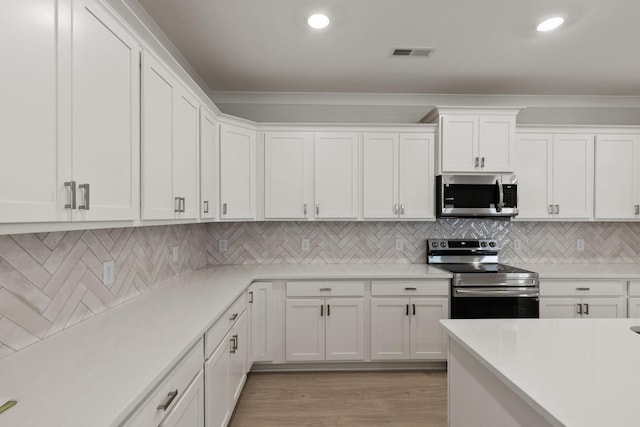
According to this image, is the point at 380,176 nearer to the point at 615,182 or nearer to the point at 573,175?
the point at 573,175

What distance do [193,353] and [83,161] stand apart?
0.91 meters

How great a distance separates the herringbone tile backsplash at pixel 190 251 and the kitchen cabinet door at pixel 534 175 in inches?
13.2

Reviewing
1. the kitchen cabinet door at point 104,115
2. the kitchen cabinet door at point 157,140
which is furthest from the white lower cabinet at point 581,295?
the kitchen cabinet door at point 104,115

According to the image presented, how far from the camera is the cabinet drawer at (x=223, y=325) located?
1.74m

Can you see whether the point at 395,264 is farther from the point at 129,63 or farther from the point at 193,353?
the point at 129,63

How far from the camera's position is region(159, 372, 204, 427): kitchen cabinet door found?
4.26 ft

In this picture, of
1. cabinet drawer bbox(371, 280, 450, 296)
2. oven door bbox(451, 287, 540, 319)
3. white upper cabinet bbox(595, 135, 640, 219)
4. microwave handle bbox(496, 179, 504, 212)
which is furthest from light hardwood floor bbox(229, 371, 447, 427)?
white upper cabinet bbox(595, 135, 640, 219)

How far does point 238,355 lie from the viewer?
243cm

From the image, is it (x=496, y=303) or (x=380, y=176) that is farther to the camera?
(x=380, y=176)

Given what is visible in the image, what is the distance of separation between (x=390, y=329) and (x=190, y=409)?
6.55ft

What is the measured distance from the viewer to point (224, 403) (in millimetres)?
2037

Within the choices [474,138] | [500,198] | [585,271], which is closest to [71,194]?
[474,138]

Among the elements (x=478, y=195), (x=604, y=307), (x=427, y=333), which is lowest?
(x=427, y=333)

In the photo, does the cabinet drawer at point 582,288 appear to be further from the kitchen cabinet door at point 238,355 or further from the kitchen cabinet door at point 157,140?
the kitchen cabinet door at point 157,140
